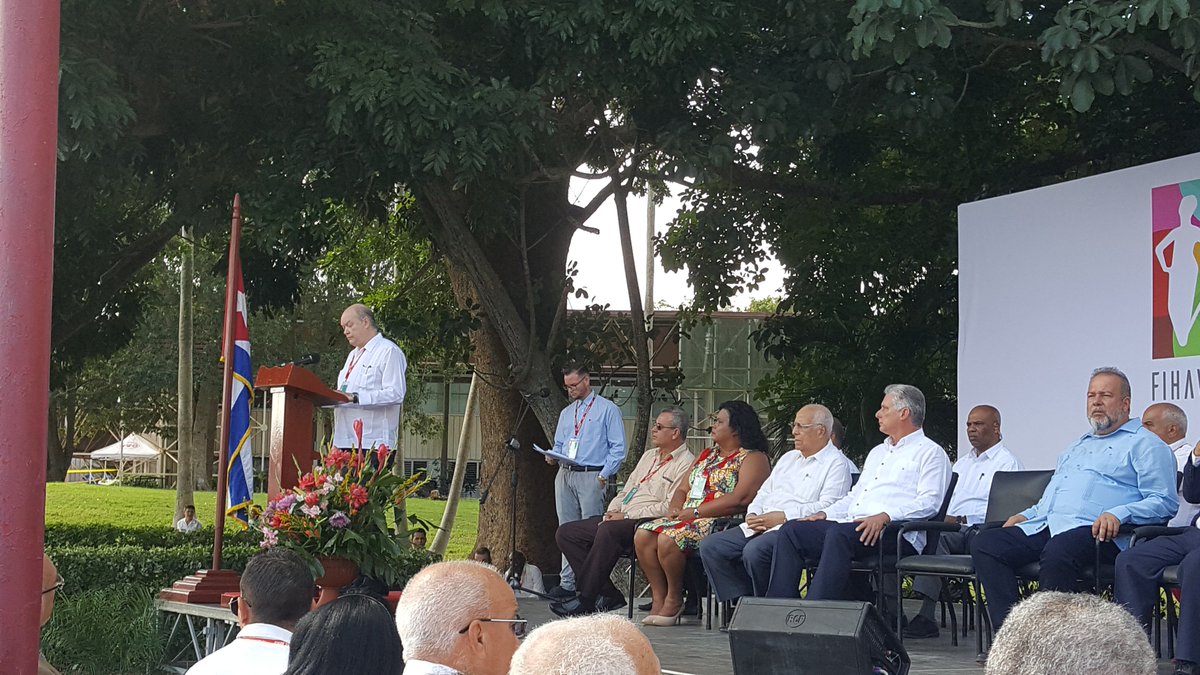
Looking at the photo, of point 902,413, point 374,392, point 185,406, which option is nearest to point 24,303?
point 374,392

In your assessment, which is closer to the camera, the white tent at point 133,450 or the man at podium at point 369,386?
the man at podium at point 369,386

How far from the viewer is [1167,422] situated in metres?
7.47

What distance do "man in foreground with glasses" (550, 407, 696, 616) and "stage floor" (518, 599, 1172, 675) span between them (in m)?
0.29

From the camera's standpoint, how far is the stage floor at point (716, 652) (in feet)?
21.7

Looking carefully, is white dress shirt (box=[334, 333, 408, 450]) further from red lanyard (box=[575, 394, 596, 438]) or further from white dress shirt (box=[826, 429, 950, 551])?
white dress shirt (box=[826, 429, 950, 551])

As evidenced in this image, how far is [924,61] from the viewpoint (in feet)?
32.1

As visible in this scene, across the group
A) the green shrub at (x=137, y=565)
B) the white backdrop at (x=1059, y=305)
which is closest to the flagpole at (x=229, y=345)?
the green shrub at (x=137, y=565)

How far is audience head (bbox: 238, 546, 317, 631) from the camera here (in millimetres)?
3908

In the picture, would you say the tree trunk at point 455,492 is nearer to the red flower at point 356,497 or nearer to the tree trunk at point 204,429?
the tree trunk at point 204,429

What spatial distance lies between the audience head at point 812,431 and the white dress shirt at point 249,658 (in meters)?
4.57

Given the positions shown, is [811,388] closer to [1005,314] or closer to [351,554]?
[1005,314]

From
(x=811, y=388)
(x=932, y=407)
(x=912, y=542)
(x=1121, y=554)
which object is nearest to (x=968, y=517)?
(x=912, y=542)

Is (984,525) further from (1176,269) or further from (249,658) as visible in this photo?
(249,658)

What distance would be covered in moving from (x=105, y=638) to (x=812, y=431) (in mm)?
4098
